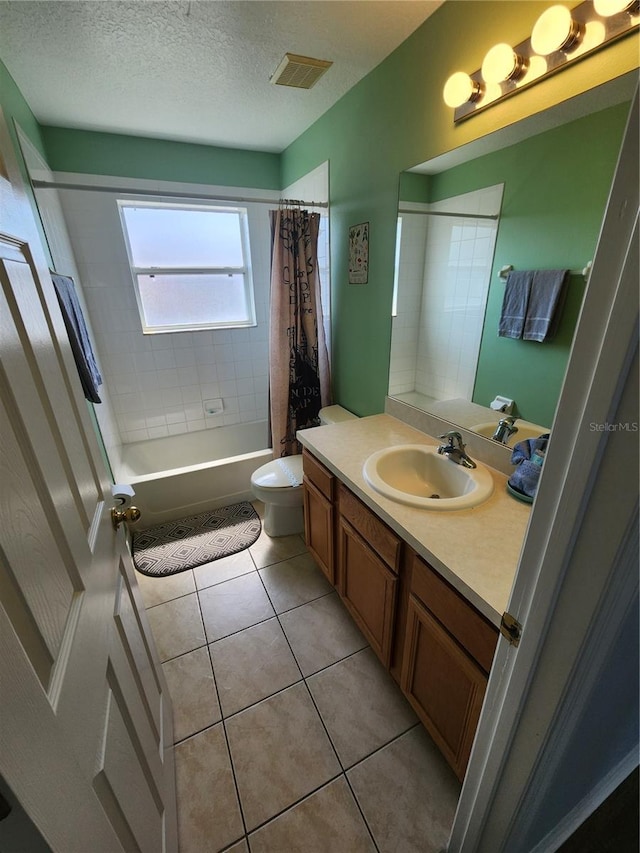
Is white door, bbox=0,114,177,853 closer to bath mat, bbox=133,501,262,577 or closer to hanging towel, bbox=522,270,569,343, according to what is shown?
bath mat, bbox=133,501,262,577

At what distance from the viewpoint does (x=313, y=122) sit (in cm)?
219

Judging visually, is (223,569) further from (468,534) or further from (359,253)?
(359,253)

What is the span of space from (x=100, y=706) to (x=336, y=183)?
8.06 feet

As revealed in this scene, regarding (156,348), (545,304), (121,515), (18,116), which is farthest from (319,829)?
(18,116)

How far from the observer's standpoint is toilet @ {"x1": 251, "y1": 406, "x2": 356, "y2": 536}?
2.12m

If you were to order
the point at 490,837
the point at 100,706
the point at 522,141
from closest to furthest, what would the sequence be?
the point at 100,706
the point at 490,837
the point at 522,141

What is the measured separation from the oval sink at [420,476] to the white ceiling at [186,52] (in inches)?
63.8

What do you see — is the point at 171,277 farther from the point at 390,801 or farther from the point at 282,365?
the point at 390,801

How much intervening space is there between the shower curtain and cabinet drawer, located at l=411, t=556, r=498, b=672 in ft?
5.20

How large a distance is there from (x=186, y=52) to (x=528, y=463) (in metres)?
2.13

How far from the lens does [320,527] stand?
1.79m

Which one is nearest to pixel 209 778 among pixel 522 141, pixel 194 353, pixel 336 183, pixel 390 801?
pixel 390 801

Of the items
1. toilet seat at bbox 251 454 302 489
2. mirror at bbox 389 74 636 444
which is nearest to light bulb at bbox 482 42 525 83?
mirror at bbox 389 74 636 444

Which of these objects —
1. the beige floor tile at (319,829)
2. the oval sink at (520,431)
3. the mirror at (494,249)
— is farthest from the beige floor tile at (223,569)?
the oval sink at (520,431)
